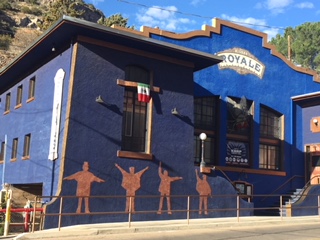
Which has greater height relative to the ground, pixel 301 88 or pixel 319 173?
pixel 301 88

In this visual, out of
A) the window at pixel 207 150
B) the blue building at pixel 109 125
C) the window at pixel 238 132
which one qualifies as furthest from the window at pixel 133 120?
the window at pixel 238 132

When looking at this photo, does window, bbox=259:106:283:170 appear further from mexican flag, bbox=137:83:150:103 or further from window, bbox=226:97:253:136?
mexican flag, bbox=137:83:150:103

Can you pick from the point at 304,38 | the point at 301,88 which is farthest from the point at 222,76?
the point at 304,38

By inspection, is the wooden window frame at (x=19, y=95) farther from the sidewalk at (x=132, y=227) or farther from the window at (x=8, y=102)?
the sidewalk at (x=132, y=227)

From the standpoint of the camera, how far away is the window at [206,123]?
21.5m

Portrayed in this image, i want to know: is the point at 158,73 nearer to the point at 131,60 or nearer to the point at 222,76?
the point at 131,60

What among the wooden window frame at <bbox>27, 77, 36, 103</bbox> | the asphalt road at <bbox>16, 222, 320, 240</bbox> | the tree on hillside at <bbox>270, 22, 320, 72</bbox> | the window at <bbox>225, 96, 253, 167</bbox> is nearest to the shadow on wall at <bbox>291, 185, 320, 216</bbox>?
the window at <bbox>225, 96, 253, 167</bbox>

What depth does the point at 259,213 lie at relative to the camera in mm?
21359

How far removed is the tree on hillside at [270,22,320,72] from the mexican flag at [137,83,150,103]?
152ft

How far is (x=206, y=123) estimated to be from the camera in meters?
21.9

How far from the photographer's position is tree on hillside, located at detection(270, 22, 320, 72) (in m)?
58.7

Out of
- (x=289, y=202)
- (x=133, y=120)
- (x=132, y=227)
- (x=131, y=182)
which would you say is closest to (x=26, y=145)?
(x=133, y=120)

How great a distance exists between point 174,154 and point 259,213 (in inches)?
296

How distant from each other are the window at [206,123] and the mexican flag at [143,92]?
5928mm
